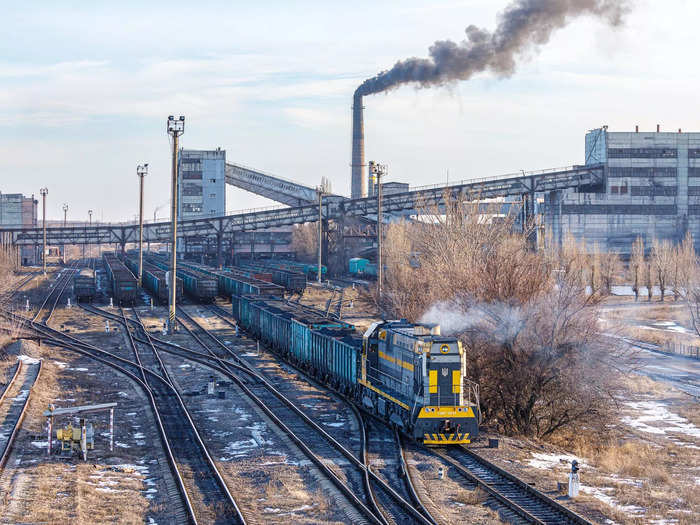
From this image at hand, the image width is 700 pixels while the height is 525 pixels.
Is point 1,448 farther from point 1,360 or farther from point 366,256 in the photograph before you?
point 366,256

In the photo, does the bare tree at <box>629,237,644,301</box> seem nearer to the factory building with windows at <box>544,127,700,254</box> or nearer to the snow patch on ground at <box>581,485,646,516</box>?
the factory building with windows at <box>544,127,700,254</box>

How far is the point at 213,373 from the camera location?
3108 cm

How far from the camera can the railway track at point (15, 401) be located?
1953cm

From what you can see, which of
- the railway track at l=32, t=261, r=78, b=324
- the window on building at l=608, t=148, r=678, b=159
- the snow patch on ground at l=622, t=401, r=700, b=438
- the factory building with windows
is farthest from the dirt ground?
the window on building at l=608, t=148, r=678, b=159

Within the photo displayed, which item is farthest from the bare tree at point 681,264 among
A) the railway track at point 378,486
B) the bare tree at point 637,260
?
the railway track at point 378,486

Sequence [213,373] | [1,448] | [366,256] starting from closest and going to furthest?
[1,448]
[213,373]
[366,256]

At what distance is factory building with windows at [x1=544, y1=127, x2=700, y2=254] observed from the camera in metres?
82.1

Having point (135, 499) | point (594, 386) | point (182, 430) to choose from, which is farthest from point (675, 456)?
point (135, 499)

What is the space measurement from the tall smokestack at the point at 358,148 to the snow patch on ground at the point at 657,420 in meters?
64.8

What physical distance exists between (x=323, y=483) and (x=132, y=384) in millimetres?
14010

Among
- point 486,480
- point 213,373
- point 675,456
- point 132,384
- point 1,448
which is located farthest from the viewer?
point 213,373

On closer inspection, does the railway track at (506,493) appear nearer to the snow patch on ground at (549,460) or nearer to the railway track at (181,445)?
the snow patch on ground at (549,460)

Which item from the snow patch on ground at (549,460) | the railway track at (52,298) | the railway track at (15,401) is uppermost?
the railway track at (52,298)

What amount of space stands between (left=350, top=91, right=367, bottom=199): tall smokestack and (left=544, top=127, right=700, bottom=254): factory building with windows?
23.5 meters
